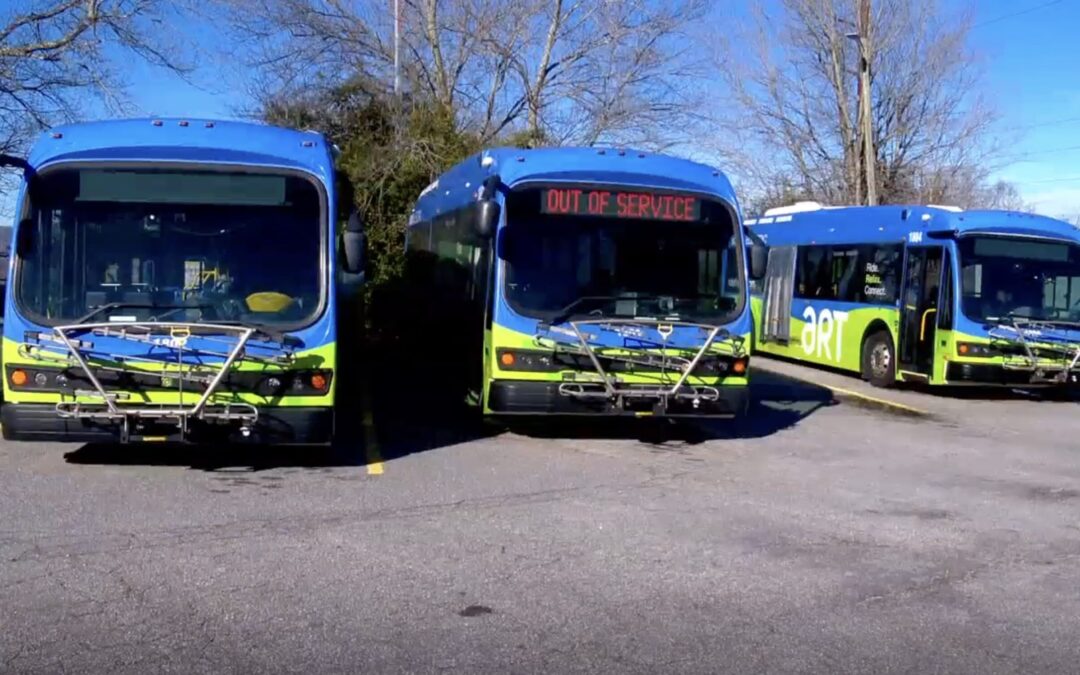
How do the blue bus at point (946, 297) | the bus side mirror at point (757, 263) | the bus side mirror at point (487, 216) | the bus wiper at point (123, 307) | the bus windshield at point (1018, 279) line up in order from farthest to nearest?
the bus windshield at point (1018, 279) < the blue bus at point (946, 297) < the bus side mirror at point (757, 263) < the bus side mirror at point (487, 216) < the bus wiper at point (123, 307)

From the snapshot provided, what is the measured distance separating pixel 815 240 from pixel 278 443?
1448 centimetres

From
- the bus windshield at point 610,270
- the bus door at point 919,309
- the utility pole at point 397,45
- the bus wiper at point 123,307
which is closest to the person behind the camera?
the bus wiper at point 123,307

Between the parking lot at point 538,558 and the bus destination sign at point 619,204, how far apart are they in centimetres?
239

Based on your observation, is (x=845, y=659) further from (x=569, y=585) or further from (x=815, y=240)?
(x=815, y=240)

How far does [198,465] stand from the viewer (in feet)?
33.6

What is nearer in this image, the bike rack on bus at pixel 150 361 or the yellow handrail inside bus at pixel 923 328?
the bike rack on bus at pixel 150 361

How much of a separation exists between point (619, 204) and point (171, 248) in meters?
4.33

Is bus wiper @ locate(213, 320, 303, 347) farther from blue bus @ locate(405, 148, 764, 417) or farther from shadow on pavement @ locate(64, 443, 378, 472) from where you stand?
blue bus @ locate(405, 148, 764, 417)

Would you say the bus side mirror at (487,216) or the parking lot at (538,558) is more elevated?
the bus side mirror at (487,216)

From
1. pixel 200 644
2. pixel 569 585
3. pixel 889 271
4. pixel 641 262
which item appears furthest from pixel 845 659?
pixel 889 271

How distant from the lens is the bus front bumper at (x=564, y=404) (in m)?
11.2

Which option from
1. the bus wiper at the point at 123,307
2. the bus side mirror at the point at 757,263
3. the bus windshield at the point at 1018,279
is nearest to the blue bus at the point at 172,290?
the bus wiper at the point at 123,307

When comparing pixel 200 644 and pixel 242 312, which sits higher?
pixel 242 312

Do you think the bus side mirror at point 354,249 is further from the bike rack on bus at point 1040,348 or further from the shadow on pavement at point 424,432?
the bike rack on bus at point 1040,348
